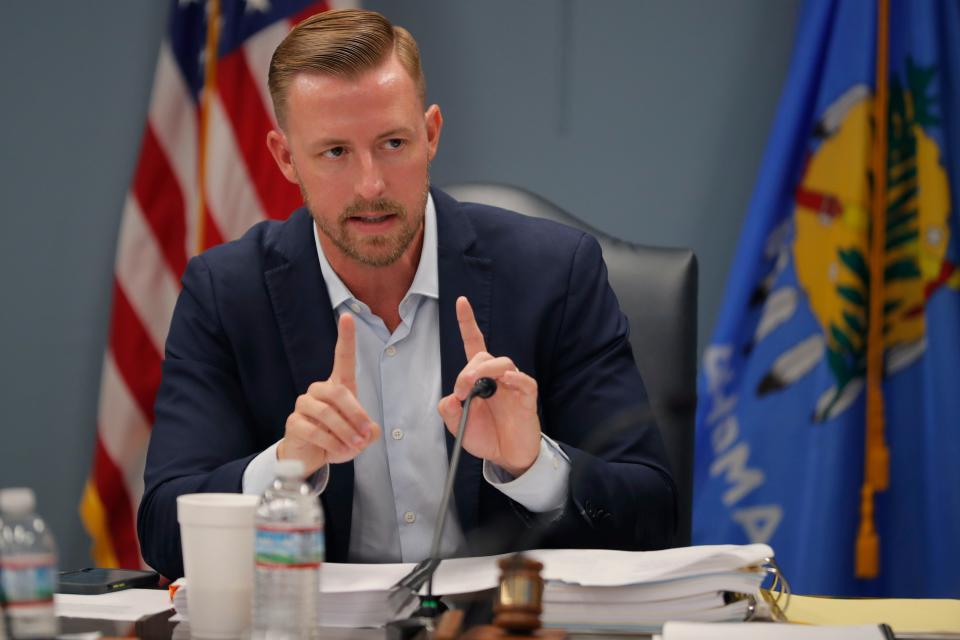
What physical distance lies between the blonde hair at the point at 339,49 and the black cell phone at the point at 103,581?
29.8 inches

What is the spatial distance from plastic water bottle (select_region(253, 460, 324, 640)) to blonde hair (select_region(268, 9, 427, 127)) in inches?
32.9

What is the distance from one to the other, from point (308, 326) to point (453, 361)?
0.23m

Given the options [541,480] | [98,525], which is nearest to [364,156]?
[541,480]

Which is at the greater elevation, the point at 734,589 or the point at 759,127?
the point at 759,127

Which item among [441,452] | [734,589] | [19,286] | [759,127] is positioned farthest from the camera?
[19,286]

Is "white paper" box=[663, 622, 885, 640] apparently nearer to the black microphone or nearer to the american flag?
the black microphone

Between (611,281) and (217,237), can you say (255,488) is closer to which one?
(611,281)

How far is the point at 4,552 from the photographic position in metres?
1.07

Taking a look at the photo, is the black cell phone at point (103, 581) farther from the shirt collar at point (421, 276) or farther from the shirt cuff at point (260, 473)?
the shirt collar at point (421, 276)

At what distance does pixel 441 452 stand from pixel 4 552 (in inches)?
32.6

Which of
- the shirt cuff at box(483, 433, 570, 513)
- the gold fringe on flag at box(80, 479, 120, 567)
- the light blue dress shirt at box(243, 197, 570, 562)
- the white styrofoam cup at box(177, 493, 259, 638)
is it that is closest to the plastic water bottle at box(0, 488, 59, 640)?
the white styrofoam cup at box(177, 493, 259, 638)

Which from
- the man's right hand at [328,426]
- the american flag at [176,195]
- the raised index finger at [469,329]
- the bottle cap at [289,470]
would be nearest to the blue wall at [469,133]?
the american flag at [176,195]

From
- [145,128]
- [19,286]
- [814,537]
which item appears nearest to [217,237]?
[145,128]

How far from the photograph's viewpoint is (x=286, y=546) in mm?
1074
